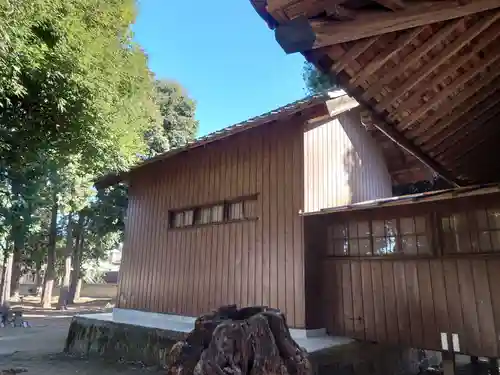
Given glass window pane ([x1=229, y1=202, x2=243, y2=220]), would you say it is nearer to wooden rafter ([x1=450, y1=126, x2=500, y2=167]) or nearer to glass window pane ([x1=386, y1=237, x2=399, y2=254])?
glass window pane ([x1=386, y1=237, x2=399, y2=254])

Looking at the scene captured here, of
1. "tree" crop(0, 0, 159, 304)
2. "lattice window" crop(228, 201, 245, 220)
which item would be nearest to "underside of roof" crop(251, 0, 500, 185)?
"lattice window" crop(228, 201, 245, 220)

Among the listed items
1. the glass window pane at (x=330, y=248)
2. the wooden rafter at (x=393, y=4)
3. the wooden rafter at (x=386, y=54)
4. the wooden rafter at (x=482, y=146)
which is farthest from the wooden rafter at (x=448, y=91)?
the glass window pane at (x=330, y=248)

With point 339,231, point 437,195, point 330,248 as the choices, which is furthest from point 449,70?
point 330,248

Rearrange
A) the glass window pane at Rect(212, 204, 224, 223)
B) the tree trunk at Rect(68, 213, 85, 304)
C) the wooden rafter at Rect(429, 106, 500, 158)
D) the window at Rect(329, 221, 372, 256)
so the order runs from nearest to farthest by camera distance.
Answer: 1. the wooden rafter at Rect(429, 106, 500, 158)
2. the window at Rect(329, 221, 372, 256)
3. the glass window pane at Rect(212, 204, 224, 223)
4. the tree trunk at Rect(68, 213, 85, 304)

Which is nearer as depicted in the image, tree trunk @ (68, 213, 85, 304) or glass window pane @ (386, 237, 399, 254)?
glass window pane @ (386, 237, 399, 254)

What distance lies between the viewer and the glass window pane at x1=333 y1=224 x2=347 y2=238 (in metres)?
5.41

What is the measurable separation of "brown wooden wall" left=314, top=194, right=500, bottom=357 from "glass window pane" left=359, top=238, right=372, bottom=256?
76 mm

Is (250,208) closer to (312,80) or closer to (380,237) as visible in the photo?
(380,237)

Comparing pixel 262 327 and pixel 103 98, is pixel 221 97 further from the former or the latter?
pixel 262 327

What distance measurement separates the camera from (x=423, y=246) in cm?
457

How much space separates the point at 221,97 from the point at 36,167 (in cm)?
794

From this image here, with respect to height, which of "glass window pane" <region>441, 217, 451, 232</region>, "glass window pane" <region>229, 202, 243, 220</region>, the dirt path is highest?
"glass window pane" <region>229, 202, 243, 220</region>

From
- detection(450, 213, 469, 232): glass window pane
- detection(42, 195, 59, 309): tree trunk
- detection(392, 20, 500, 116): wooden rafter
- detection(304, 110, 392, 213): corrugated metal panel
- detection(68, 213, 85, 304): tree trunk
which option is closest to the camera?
detection(392, 20, 500, 116): wooden rafter

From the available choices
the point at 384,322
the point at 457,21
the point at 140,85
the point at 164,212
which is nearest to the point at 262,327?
the point at 457,21
